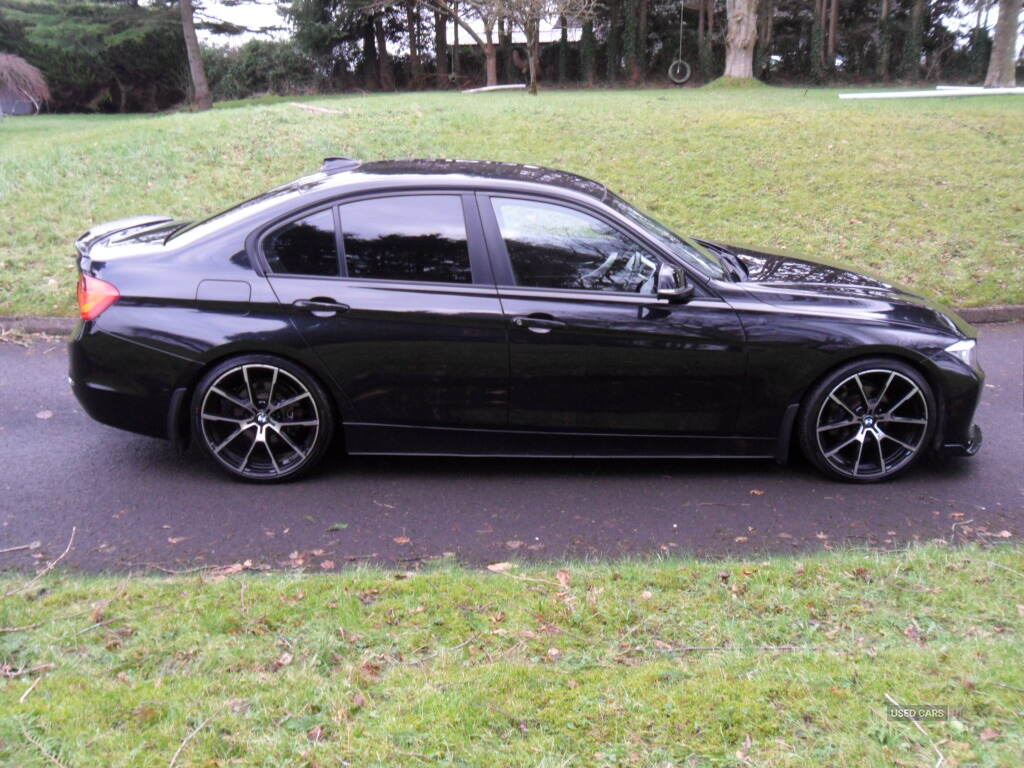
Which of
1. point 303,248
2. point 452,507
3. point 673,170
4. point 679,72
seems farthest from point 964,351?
point 679,72

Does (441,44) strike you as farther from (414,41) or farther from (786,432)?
(786,432)

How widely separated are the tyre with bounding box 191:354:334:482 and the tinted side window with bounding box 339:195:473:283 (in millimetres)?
696

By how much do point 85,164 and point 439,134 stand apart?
4.96m

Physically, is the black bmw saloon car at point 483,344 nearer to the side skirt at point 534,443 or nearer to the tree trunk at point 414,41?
the side skirt at point 534,443

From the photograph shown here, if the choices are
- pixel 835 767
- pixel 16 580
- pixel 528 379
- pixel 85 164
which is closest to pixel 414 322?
pixel 528 379

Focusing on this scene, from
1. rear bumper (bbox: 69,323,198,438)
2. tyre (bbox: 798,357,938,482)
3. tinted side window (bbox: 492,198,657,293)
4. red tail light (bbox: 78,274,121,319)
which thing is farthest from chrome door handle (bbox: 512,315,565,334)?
red tail light (bbox: 78,274,121,319)

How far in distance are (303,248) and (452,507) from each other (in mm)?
1616

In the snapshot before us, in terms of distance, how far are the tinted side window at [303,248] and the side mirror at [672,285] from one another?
1735mm

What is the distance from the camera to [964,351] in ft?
16.9

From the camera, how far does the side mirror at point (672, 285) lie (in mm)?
4840

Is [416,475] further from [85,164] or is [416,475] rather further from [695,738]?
[85,164]

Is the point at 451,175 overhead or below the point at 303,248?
overhead

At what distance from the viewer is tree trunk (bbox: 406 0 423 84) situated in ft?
122

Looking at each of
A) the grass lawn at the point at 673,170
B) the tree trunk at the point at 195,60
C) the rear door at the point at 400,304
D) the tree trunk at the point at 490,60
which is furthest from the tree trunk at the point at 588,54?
the rear door at the point at 400,304
